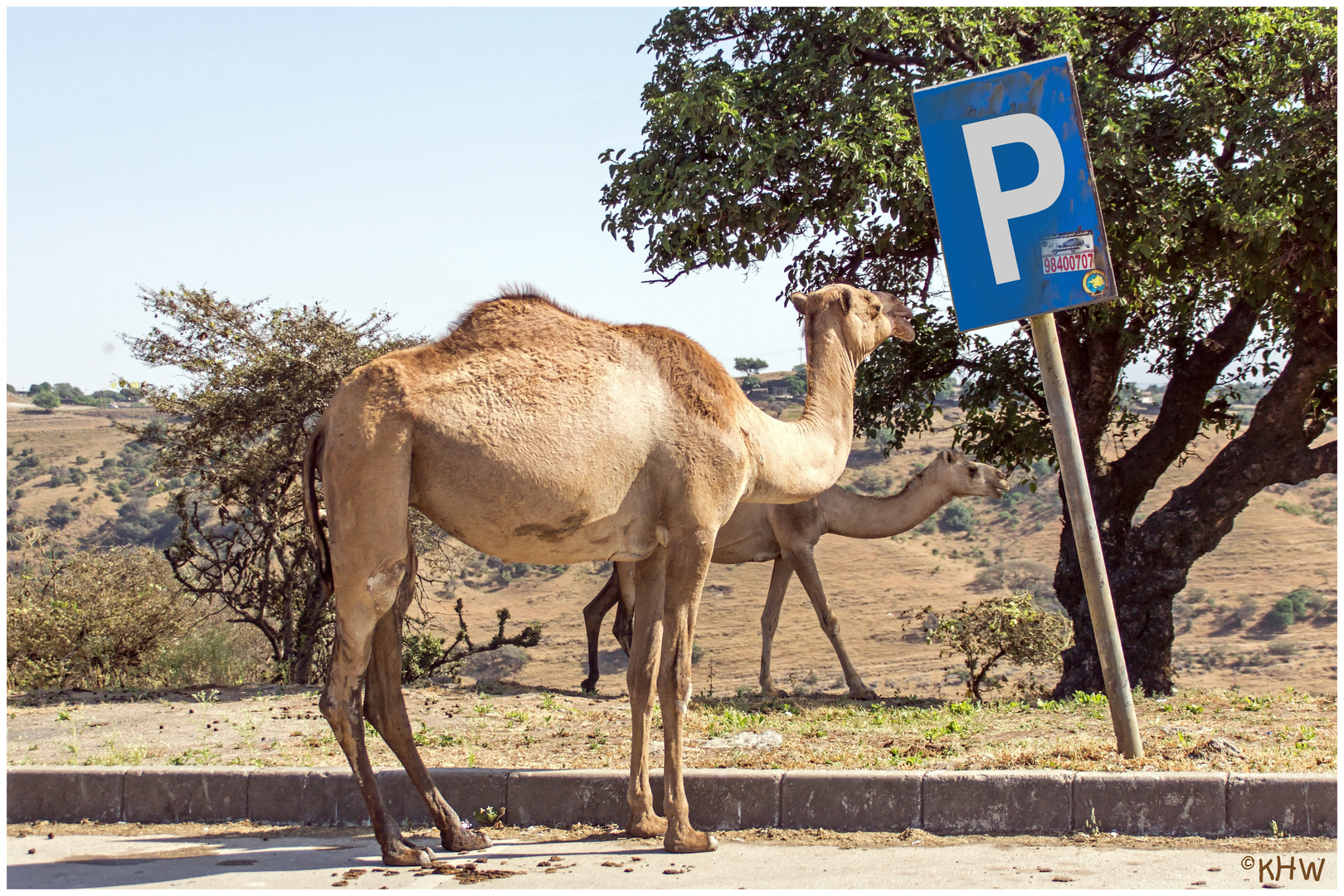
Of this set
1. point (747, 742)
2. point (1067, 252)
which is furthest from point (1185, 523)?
point (747, 742)

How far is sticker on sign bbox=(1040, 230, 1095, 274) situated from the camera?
700 centimetres

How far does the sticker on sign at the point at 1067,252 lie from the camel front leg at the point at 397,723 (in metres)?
4.20

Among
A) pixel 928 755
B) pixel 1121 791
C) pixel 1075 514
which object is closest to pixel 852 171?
pixel 1075 514

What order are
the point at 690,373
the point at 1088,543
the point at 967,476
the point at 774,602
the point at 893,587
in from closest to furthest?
the point at 690,373 < the point at 1088,543 < the point at 967,476 < the point at 774,602 < the point at 893,587

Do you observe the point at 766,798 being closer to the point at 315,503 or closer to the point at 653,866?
the point at 653,866

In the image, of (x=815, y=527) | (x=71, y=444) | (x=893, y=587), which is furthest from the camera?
(x=71, y=444)

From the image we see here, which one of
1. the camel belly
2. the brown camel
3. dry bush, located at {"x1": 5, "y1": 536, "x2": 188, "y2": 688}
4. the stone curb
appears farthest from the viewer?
dry bush, located at {"x1": 5, "y1": 536, "x2": 188, "y2": 688}

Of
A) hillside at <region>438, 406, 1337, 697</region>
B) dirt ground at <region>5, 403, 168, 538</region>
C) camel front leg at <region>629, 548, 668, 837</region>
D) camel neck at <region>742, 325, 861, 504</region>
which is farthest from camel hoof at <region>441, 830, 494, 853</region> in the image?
dirt ground at <region>5, 403, 168, 538</region>

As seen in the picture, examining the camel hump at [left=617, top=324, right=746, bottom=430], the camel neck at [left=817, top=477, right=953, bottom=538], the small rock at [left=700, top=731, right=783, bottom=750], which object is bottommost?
the small rock at [left=700, top=731, right=783, bottom=750]

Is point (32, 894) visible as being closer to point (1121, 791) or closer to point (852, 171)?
point (1121, 791)

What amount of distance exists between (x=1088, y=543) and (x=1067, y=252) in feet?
5.67

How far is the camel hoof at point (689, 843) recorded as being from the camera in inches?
227

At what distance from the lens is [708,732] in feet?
27.7

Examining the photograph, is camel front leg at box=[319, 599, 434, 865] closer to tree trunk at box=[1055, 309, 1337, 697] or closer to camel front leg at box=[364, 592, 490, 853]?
camel front leg at box=[364, 592, 490, 853]
